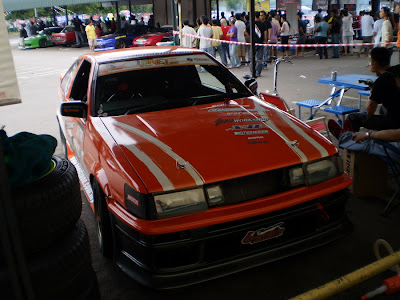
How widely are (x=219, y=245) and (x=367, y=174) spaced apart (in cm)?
217

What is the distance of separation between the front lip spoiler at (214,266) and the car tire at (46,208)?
52 centimetres

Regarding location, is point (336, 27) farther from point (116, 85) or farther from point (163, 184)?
point (163, 184)

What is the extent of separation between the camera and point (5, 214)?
1675 mm

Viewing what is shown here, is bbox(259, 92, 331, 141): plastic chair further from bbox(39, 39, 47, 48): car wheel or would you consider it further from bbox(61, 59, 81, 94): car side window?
bbox(39, 39, 47, 48): car wheel

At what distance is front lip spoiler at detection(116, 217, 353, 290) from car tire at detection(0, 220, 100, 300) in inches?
10.6

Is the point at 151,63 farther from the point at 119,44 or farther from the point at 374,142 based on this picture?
the point at 119,44

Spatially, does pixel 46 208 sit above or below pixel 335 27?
below

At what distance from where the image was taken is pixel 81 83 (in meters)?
4.39

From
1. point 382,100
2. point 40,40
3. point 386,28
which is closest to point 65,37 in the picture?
point 40,40

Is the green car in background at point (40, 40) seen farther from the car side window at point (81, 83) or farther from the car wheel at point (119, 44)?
the car side window at point (81, 83)

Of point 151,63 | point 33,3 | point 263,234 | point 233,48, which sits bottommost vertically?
point 263,234

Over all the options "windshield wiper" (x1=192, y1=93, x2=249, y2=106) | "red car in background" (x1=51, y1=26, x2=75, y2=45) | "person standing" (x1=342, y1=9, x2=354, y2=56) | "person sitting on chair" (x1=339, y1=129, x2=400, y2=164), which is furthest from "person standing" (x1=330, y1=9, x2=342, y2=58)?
"red car in background" (x1=51, y1=26, x2=75, y2=45)

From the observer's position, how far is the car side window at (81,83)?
4.24 metres

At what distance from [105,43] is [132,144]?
20.1 metres
